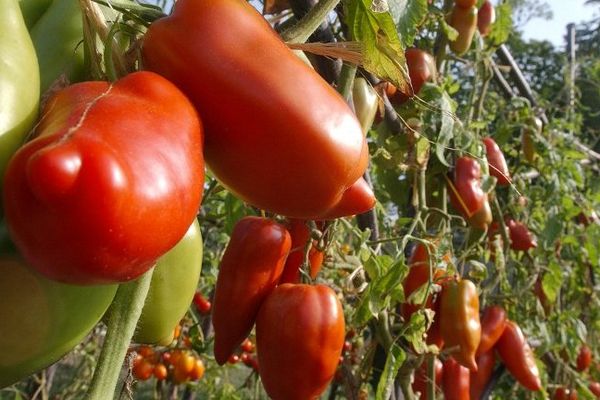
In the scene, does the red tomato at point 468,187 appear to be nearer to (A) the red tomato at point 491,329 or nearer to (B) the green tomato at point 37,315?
(A) the red tomato at point 491,329

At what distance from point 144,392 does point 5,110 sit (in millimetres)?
6527

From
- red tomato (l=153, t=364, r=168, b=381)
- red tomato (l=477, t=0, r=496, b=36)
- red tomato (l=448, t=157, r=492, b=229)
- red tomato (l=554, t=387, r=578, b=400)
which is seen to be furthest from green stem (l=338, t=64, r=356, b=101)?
red tomato (l=153, t=364, r=168, b=381)

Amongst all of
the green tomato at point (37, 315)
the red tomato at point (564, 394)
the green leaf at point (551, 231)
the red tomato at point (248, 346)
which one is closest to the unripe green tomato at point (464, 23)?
the green leaf at point (551, 231)

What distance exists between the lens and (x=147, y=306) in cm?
43

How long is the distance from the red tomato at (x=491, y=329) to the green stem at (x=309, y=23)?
107cm

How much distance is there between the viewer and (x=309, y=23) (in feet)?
1.31

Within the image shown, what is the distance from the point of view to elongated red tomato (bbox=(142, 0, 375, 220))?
0.30 metres

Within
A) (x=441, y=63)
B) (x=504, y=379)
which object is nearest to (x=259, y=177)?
(x=441, y=63)

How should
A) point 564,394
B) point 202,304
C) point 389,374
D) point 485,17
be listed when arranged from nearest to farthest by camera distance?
point 389,374
point 485,17
point 564,394
point 202,304

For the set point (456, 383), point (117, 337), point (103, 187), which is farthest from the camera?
point (456, 383)

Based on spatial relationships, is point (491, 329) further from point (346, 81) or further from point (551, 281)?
point (346, 81)

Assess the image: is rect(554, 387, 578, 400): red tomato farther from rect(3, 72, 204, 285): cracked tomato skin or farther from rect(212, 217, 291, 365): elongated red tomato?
rect(3, 72, 204, 285): cracked tomato skin

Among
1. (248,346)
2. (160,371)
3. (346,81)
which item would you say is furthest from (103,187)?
(248,346)

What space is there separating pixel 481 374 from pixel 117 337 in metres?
1.21
